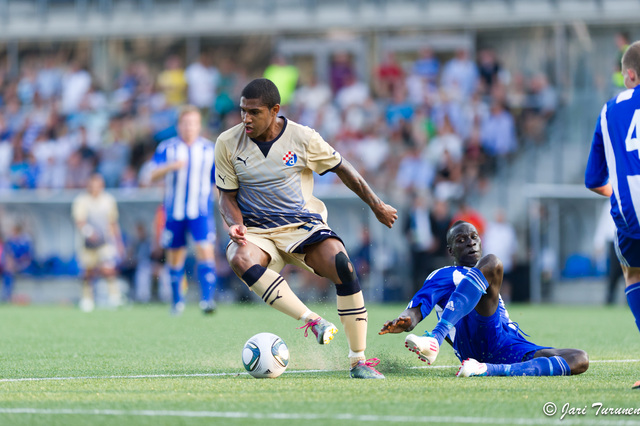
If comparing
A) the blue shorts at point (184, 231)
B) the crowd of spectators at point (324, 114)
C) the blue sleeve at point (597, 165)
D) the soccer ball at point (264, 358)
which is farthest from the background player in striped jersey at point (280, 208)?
the crowd of spectators at point (324, 114)

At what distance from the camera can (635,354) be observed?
304 inches

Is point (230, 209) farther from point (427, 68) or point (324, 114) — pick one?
point (427, 68)

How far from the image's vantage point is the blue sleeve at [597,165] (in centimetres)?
554

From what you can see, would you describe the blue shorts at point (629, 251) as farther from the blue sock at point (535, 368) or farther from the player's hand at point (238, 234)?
the player's hand at point (238, 234)

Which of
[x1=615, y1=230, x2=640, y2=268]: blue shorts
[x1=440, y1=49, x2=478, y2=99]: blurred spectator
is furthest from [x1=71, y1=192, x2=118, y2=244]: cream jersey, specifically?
[x1=615, y1=230, x2=640, y2=268]: blue shorts

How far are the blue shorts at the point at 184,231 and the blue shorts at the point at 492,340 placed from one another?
23.3ft

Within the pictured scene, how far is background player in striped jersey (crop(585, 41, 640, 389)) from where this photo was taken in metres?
5.27

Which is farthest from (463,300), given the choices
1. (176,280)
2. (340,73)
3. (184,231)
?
(340,73)

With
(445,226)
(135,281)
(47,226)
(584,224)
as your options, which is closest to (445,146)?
(445,226)

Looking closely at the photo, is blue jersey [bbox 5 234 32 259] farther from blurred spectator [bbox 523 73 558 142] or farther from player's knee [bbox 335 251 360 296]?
player's knee [bbox 335 251 360 296]

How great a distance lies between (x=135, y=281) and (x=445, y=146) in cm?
653

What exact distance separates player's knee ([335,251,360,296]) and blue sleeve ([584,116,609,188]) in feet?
5.46

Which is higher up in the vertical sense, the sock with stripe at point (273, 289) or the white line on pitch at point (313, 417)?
the sock with stripe at point (273, 289)

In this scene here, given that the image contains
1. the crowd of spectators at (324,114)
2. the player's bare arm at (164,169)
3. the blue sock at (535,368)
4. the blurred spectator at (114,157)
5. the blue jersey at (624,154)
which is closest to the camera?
the blue jersey at (624,154)
